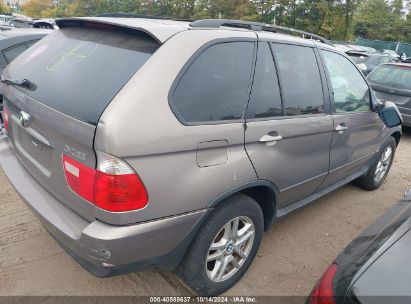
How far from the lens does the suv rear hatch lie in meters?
1.90

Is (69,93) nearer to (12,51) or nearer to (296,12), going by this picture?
(12,51)

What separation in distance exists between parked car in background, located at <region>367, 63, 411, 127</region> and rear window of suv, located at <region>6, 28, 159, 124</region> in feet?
21.9

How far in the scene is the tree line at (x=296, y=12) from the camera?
107 ft

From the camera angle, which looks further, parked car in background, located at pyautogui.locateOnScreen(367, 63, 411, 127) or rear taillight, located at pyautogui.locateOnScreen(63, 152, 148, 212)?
parked car in background, located at pyautogui.locateOnScreen(367, 63, 411, 127)

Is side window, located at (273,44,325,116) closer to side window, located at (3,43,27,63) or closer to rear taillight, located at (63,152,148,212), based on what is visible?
rear taillight, located at (63,152,148,212)

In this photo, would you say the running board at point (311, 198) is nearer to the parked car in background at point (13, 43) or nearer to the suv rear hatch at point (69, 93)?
the suv rear hatch at point (69, 93)

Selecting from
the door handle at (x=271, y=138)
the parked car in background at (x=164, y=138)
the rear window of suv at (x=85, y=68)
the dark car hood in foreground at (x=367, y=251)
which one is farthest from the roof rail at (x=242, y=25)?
the dark car hood in foreground at (x=367, y=251)

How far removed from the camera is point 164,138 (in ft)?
6.18

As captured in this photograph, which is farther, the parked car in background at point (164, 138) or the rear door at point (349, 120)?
the rear door at point (349, 120)

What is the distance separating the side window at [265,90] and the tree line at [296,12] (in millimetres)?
A: 17012

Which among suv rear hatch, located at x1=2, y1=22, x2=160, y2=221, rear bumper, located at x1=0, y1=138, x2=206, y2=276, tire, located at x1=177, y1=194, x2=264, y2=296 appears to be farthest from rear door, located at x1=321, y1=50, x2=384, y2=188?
suv rear hatch, located at x1=2, y1=22, x2=160, y2=221

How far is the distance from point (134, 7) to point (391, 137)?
181ft

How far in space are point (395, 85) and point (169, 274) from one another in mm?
6697

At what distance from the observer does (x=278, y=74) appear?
265 cm
